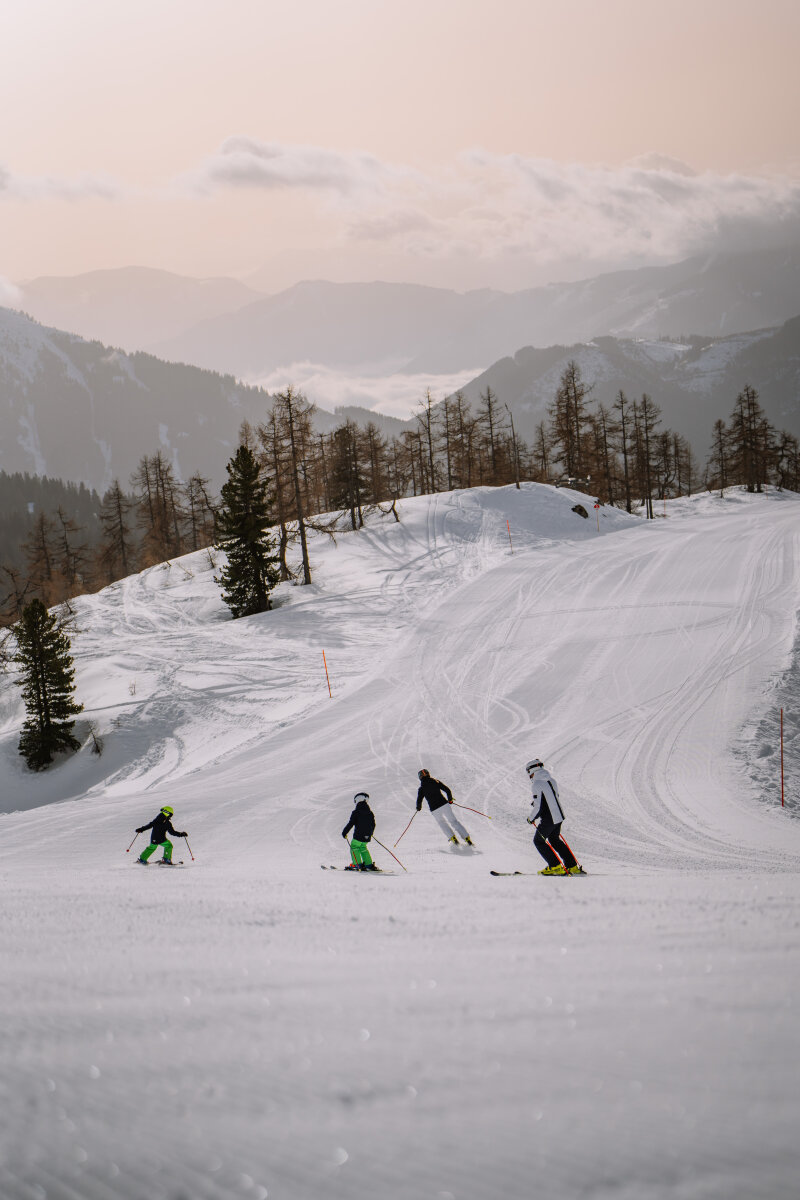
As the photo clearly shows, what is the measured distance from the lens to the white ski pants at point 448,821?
39.6 feet

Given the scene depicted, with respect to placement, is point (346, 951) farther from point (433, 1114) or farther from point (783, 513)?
point (783, 513)

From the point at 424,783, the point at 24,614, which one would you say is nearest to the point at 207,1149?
the point at 424,783

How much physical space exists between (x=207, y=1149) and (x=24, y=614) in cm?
2729

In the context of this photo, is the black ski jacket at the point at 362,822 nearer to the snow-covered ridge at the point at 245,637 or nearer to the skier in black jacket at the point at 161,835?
the skier in black jacket at the point at 161,835

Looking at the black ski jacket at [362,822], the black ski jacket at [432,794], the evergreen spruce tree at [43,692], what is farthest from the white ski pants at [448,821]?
the evergreen spruce tree at [43,692]

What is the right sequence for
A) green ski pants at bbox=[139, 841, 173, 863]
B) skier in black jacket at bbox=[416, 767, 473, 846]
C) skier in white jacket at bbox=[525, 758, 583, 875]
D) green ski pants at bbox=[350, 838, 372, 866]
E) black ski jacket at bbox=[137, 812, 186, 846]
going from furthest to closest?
skier in black jacket at bbox=[416, 767, 473, 846], black ski jacket at bbox=[137, 812, 186, 846], green ski pants at bbox=[139, 841, 173, 863], green ski pants at bbox=[350, 838, 372, 866], skier in white jacket at bbox=[525, 758, 583, 875]

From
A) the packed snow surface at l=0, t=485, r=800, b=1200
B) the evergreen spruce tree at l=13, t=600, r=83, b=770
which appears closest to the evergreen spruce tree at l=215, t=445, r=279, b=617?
the evergreen spruce tree at l=13, t=600, r=83, b=770

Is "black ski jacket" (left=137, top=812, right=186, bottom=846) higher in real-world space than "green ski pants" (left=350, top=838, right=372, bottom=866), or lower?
higher

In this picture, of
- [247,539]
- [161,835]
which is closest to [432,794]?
[161,835]

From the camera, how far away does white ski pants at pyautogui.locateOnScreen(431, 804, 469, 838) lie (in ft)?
39.6

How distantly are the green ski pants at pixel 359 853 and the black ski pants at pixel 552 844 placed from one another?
2.58 metres

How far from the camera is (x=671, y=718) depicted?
1738 cm

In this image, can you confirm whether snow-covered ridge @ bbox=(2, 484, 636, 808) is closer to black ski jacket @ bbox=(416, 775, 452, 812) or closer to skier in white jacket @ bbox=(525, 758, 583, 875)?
black ski jacket @ bbox=(416, 775, 452, 812)

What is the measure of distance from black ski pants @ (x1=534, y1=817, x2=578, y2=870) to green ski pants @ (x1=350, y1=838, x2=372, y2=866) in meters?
2.58
